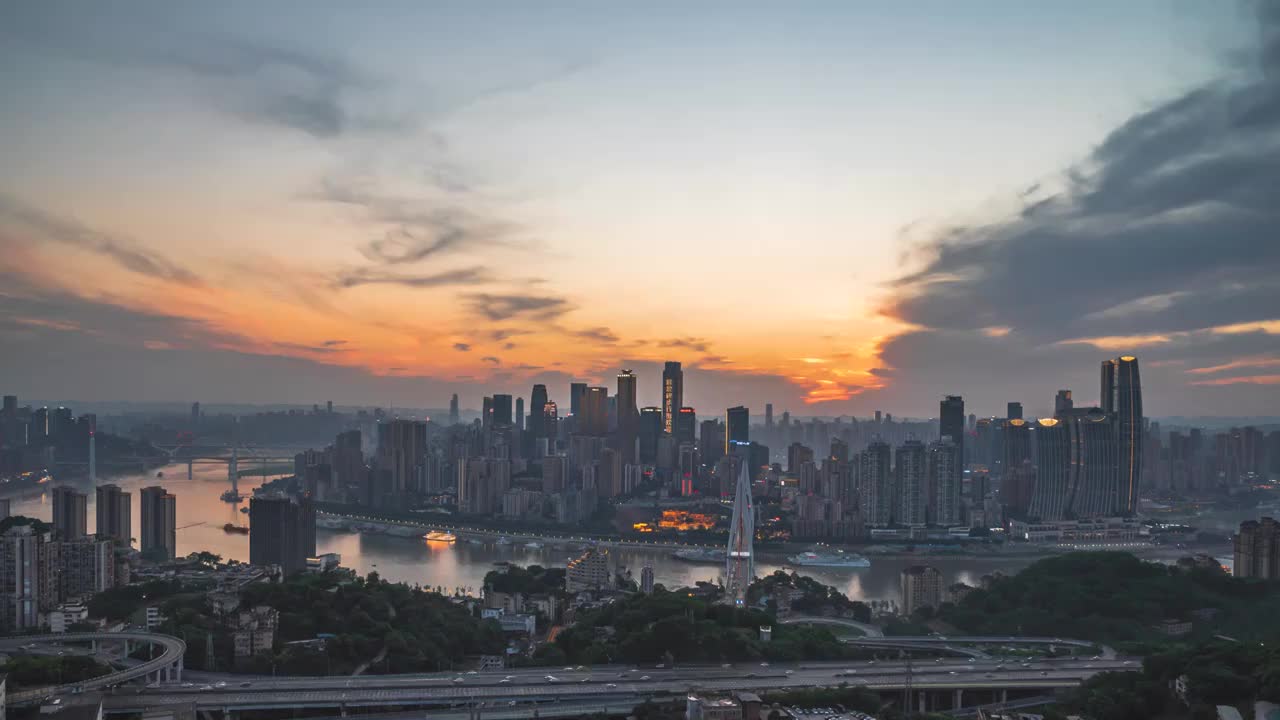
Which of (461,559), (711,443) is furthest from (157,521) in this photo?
(711,443)

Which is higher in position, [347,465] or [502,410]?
[502,410]

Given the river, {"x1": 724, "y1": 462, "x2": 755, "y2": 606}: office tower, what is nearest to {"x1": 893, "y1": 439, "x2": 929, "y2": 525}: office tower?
the river

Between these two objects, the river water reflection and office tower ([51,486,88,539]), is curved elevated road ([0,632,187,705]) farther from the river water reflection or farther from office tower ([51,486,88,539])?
office tower ([51,486,88,539])

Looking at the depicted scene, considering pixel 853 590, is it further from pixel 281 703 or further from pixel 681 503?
pixel 281 703

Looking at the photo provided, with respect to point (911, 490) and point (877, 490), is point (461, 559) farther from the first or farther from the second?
point (911, 490)

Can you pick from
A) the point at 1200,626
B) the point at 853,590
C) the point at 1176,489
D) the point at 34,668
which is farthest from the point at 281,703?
the point at 1176,489

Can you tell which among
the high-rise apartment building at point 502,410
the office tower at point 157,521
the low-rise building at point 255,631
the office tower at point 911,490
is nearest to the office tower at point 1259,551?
the office tower at point 911,490
